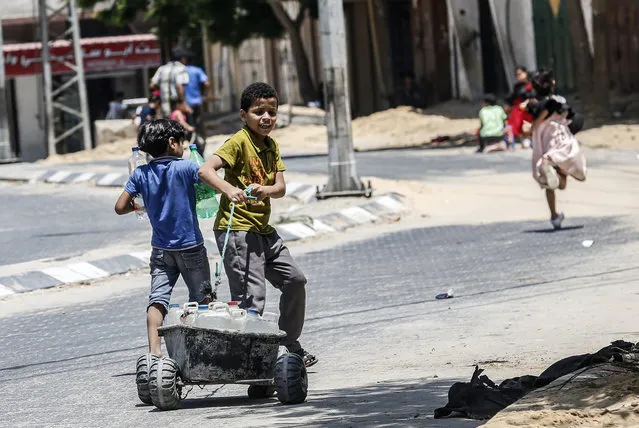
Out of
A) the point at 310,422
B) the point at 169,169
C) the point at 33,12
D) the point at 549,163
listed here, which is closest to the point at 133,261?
the point at 549,163

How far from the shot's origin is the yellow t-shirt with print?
8258 millimetres

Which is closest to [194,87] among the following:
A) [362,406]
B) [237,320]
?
[237,320]

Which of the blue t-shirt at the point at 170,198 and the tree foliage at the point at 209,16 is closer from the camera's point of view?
the blue t-shirt at the point at 170,198

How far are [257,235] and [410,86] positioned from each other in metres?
35.0

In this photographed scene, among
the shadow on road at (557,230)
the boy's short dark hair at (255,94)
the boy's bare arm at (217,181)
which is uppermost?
the boy's short dark hair at (255,94)

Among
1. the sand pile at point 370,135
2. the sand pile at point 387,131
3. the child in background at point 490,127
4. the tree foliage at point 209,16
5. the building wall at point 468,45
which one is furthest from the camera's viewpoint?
the tree foliage at point 209,16

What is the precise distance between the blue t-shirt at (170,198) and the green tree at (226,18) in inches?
1327

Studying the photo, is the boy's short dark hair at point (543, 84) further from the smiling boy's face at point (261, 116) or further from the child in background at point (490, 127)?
the child in background at point (490, 127)

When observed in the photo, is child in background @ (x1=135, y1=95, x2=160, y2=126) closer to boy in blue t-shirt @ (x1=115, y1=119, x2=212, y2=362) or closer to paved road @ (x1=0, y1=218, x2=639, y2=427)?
paved road @ (x1=0, y1=218, x2=639, y2=427)

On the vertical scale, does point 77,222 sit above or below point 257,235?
below

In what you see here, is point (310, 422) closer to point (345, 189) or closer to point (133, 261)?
point (133, 261)

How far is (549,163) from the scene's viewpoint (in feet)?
51.0

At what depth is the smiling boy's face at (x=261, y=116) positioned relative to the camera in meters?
8.30

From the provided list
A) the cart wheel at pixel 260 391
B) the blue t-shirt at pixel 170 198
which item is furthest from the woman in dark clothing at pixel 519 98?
Result: the cart wheel at pixel 260 391
